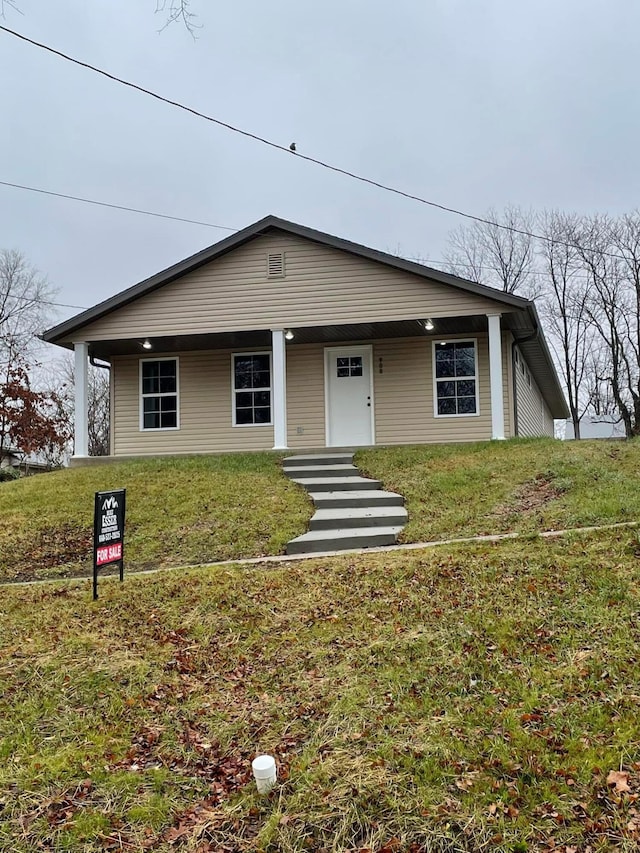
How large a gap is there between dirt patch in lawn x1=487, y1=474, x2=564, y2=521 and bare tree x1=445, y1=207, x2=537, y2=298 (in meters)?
24.6

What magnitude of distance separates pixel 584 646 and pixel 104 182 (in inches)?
737

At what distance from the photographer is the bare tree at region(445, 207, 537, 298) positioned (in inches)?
1209

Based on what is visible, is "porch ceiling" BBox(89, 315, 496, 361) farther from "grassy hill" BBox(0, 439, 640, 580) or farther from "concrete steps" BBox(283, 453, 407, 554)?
"concrete steps" BBox(283, 453, 407, 554)

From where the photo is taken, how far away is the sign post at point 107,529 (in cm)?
488

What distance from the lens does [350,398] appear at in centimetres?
1268

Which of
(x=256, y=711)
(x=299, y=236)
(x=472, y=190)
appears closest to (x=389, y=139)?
(x=299, y=236)

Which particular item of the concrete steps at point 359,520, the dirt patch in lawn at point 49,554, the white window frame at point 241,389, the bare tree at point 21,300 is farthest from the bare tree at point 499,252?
the dirt patch in lawn at point 49,554

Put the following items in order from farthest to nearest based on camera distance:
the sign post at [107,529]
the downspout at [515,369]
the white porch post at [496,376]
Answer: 1. the downspout at [515,369]
2. the white porch post at [496,376]
3. the sign post at [107,529]

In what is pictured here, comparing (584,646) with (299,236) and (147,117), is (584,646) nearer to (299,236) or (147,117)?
(147,117)

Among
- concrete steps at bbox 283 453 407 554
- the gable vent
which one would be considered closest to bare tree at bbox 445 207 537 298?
the gable vent

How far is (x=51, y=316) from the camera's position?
29.5 m

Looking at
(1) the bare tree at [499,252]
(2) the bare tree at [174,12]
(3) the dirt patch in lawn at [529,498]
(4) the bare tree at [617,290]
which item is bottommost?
(3) the dirt patch in lawn at [529,498]

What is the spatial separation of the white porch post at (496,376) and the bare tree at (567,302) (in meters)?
20.2

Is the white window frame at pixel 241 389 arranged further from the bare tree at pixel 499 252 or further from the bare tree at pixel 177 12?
the bare tree at pixel 499 252
